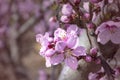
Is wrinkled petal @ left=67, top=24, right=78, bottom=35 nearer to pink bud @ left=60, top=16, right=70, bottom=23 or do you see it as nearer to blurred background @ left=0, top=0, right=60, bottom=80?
pink bud @ left=60, top=16, right=70, bottom=23

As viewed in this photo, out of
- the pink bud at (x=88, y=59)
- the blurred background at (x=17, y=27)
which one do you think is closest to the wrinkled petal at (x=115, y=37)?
the pink bud at (x=88, y=59)

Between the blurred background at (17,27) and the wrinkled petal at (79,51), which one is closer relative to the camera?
the wrinkled petal at (79,51)

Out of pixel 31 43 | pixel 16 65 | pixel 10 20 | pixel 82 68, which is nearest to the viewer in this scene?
pixel 82 68

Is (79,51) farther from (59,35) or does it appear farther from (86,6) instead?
(86,6)

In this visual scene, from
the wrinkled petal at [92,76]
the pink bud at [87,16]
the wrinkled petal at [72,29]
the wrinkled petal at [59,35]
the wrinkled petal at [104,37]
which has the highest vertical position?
the pink bud at [87,16]

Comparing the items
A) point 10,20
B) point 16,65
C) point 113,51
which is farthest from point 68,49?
point 10,20

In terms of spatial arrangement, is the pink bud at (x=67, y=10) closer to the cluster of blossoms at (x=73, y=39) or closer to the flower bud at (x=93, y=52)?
the cluster of blossoms at (x=73, y=39)

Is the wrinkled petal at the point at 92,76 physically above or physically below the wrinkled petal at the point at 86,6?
below

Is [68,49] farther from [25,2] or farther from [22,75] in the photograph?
[25,2]
